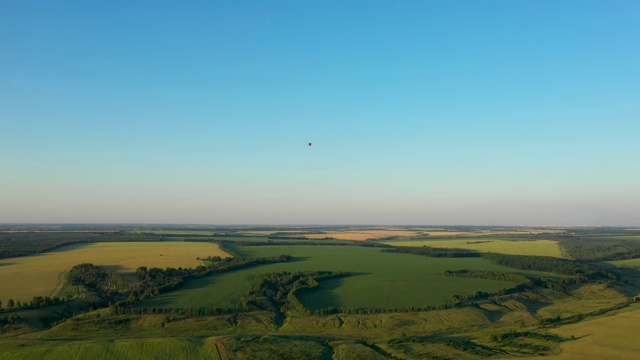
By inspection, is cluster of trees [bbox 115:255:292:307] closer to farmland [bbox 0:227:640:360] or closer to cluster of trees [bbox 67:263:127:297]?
farmland [bbox 0:227:640:360]

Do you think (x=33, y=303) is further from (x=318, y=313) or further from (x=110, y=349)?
(x=318, y=313)

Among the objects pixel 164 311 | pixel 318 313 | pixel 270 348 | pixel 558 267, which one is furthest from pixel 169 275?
pixel 558 267

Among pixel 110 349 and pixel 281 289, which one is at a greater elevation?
pixel 281 289

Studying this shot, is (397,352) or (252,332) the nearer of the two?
(397,352)

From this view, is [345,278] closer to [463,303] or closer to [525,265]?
[463,303]

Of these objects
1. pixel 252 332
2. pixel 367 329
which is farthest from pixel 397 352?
pixel 252 332

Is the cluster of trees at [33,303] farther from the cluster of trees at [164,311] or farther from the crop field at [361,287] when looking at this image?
→ the crop field at [361,287]

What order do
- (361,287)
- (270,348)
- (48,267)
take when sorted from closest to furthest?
(270,348)
(361,287)
(48,267)
